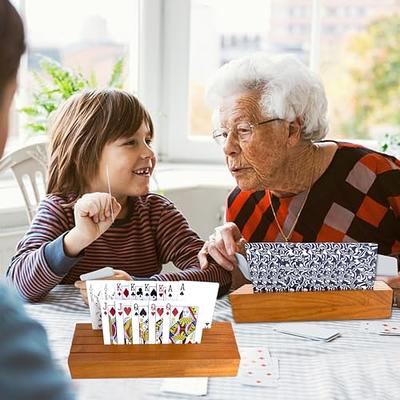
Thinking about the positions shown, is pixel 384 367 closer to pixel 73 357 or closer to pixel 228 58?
pixel 73 357

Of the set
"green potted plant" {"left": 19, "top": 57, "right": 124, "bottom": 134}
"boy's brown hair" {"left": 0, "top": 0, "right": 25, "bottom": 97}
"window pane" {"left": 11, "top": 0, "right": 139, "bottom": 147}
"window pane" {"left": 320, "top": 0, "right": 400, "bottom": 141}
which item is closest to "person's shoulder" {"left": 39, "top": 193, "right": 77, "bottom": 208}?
"green potted plant" {"left": 19, "top": 57, "right": 124, "bottom": 134}

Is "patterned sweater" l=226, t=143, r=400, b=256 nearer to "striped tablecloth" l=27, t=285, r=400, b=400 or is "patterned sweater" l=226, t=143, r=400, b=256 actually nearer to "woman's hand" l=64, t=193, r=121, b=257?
"striped tablecloth" l=27, t=285, r=400, b=400

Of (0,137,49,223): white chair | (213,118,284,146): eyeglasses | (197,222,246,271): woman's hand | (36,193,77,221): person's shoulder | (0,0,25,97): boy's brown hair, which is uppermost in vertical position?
(0,0,25,97): boy's brown hair

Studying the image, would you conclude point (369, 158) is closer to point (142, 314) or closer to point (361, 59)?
point (142, 314)

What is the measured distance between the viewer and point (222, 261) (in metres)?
1.95

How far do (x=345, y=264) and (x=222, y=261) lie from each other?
321mm

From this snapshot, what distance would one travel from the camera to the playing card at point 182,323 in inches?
56.5

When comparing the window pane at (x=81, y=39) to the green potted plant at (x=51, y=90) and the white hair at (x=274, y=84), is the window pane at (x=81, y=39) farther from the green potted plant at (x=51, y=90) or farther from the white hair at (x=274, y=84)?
the white hair at (x=274, y=84)

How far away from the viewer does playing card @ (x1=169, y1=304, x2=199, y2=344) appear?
1.43 meters

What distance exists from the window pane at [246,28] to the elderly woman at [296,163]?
1.50 meters

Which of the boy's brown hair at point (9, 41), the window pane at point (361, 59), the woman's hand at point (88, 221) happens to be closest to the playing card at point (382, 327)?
the woman's hand at point (88, 221)

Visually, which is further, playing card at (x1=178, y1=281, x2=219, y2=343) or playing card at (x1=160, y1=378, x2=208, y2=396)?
playing card at (x1=178, y1=281, x2=219, y2=343)

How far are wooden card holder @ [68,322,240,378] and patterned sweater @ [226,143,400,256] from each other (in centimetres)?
75

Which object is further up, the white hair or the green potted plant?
the white hair
